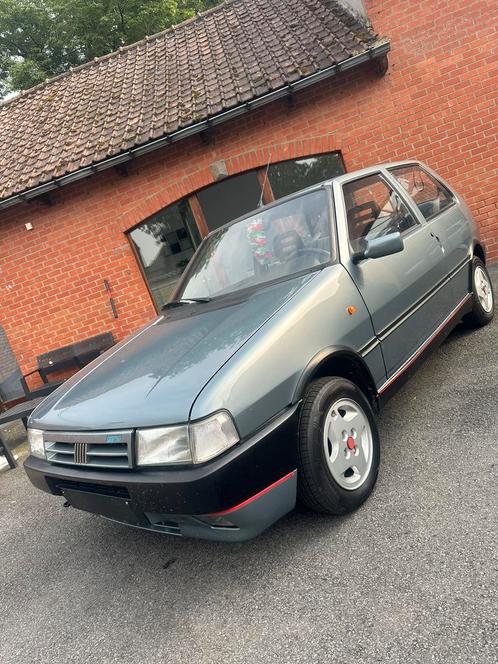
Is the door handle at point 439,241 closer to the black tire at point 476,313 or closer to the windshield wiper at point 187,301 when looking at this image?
the black tire at point 476,313

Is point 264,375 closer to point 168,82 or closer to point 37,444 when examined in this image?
point 37,444

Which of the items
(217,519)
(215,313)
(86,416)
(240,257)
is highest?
(240,257)

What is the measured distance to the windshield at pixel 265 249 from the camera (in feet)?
9.76

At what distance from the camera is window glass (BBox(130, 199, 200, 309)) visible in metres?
7.10

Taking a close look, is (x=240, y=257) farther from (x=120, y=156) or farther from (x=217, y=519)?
(x=120, y=156)

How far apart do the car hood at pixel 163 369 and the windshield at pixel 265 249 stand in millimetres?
216

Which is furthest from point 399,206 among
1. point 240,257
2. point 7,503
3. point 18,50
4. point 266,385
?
point 18,50

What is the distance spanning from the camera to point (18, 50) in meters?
20.1

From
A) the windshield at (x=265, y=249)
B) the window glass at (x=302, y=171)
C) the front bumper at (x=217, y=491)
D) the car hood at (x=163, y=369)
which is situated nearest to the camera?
the front bumper at (x=217, y=491)

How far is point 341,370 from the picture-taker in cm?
263

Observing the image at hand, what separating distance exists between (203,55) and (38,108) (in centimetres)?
320

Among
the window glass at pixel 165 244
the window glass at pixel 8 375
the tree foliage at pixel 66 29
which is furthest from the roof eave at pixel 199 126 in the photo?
the tree foliage at pixel 66 29

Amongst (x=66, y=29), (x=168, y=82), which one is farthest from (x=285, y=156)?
(x=66, y=29)

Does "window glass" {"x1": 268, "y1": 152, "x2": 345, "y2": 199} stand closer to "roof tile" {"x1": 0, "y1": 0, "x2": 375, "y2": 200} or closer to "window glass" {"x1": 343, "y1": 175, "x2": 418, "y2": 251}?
"roof tile" {"x1": 0, "y1": 0, "x2": 375, "y2": 200}
